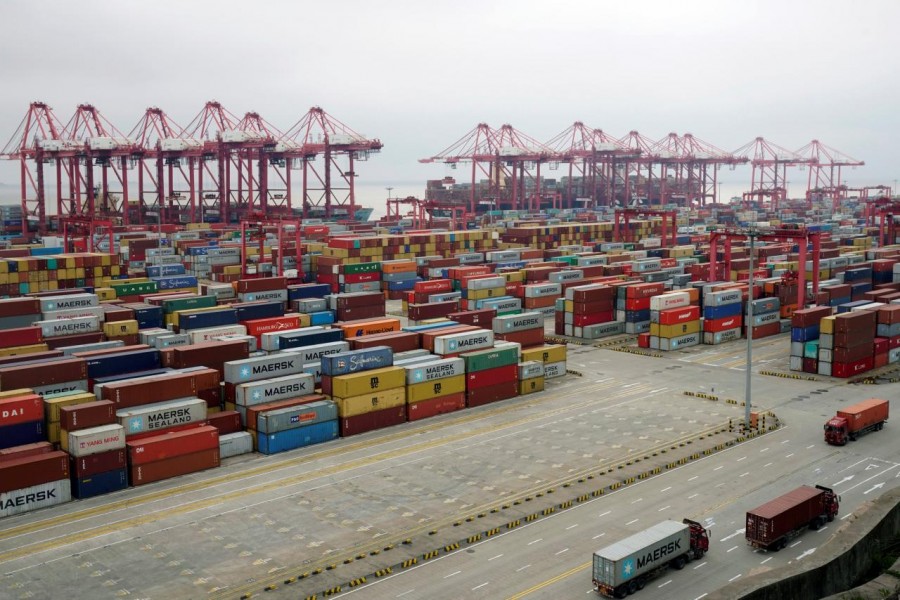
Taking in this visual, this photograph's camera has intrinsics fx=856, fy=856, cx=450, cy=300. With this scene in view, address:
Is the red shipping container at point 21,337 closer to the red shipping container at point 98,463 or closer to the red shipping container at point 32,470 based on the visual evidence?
the red shipping container at point 32,470

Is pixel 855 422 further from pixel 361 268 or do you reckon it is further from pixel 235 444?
pixel 361 268

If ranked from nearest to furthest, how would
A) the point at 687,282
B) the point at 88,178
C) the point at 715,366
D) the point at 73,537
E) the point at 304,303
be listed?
the point at 73,537 → the point at 715,366 → the point at 304,303 → the point at 687,282 → the point at 88,178

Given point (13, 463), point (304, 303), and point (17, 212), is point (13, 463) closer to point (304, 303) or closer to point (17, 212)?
point (304, 303)

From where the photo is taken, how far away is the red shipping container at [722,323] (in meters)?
73.8

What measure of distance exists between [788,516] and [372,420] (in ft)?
78.0

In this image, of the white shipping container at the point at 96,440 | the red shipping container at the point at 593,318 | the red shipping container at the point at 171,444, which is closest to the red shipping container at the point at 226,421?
the red shipping container at the point at 171,444

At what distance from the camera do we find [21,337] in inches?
2156

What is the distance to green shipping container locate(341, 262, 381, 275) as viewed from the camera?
9606 centimetres

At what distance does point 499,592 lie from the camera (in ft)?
96.3

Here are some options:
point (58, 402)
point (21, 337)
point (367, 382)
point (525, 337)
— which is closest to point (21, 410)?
point (58, 402)

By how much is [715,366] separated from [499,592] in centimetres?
4077

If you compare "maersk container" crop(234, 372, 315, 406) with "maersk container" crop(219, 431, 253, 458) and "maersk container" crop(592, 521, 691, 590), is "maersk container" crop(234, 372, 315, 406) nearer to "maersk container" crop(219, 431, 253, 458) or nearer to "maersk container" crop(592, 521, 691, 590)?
"maersk container" crop(219, 431, 253, 458)

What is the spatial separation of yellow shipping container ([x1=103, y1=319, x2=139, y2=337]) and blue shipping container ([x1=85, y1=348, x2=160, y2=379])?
10886mm

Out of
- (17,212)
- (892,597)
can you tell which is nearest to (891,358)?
(892,597)
